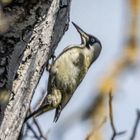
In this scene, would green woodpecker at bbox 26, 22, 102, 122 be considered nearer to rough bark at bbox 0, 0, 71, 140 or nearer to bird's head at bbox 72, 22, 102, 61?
bird's head at bbox 72, 22, 102, 61

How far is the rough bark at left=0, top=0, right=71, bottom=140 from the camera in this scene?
1.96 metres

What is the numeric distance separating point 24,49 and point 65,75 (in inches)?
78.9

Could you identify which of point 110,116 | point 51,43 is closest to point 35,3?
point 51,43

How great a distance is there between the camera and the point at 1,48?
6.36 ft

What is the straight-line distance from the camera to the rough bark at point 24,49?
1.96m

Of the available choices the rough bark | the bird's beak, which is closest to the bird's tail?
the bird's beak

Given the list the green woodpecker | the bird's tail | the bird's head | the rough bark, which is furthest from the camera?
the bird's head

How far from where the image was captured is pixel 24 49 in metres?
2.02

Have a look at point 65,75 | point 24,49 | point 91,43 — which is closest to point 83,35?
point 91,43

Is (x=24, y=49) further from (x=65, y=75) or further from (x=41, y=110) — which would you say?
(x=65, y=75)

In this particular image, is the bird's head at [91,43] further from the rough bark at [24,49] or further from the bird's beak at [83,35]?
the rough bark at [24,49]

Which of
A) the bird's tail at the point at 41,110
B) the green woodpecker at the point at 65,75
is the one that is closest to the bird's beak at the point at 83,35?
the green woodpecker at the point at 65,75

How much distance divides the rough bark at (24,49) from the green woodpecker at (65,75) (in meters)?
1.52

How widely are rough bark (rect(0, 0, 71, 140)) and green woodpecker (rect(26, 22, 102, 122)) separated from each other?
152 cm
